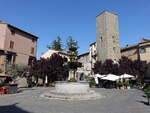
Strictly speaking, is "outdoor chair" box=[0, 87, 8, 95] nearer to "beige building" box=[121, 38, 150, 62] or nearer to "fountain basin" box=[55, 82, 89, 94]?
"fountain basin" box=[55, 82, 89, 94]

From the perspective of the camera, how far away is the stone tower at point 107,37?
40531mm

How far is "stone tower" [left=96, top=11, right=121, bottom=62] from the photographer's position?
133 ft

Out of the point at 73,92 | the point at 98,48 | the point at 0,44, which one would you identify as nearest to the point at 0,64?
the point at 0,44

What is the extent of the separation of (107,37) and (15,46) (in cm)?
2216

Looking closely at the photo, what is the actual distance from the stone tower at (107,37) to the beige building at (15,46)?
670 inches

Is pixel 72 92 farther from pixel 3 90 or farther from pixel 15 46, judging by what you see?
pixel 15 46

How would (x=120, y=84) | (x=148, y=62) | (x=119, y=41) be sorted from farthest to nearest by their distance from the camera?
1. (x=119, y=41)
2. (x=148, y=62)
3. (x=120, y=84)

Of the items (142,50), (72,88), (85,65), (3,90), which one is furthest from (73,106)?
(85,65)

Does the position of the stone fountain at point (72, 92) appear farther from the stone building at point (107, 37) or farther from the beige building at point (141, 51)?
the stone building at point (107, 37)

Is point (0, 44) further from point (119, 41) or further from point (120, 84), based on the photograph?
point (119, 41)

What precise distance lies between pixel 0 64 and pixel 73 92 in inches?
793

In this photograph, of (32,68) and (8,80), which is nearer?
(8,80)

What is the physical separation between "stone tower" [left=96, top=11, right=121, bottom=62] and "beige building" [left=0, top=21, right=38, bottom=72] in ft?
55.8

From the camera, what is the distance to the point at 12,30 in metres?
33.2
